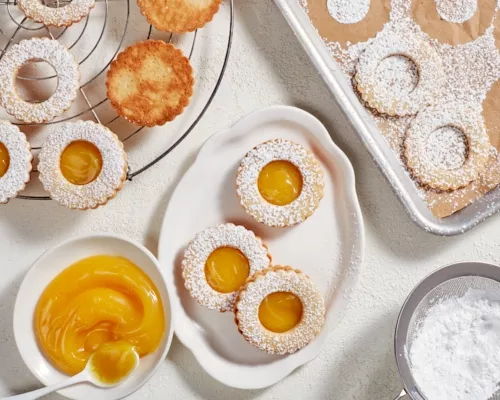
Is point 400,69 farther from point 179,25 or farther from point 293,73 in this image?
point 179,25

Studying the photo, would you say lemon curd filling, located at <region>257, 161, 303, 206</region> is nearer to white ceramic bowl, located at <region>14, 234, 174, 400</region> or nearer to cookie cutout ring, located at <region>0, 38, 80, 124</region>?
white ceramic bowl, located at <region>14, 234, 174, 400</region>

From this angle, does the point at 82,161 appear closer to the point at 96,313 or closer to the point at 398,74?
the point at 96,313

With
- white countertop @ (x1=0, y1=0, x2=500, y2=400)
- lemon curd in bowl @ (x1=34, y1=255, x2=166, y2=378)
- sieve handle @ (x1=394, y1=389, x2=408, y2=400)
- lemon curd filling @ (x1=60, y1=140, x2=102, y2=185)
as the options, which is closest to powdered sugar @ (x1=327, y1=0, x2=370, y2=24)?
white countertop @ (x1=0, y1=0, x2=500, y2=400)

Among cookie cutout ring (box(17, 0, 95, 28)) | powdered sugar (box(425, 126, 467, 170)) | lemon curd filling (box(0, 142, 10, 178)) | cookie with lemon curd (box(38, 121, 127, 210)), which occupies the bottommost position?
powdered sugar (box(425, 126, 467, 170))

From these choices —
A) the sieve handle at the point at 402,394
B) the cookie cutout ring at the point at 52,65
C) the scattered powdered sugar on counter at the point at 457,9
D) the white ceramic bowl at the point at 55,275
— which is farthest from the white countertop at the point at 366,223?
the scattered powdered sugar on counter at the point at 457,9

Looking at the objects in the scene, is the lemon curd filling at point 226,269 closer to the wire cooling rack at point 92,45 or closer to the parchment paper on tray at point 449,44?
the wire cooling rack at point 92,45

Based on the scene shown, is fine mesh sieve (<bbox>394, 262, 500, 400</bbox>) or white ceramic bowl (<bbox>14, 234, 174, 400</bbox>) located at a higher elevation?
white ceramic bowl (<bbox>14, 234, 174, 400</bbox>)

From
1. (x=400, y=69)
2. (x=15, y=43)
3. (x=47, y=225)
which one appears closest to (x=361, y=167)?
(x=400, y=69)
